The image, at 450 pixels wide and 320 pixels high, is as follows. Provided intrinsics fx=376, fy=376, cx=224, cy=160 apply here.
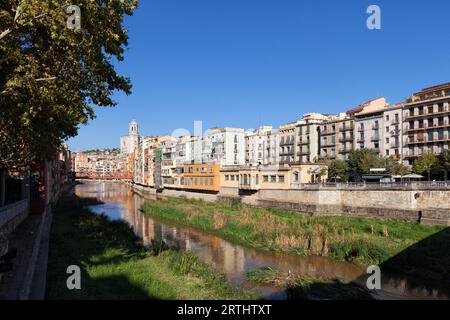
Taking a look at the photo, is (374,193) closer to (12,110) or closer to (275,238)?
(275,238)

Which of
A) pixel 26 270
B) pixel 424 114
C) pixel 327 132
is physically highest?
pixel 424 114

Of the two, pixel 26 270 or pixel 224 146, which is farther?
pixel 224 146

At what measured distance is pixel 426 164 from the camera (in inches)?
2306

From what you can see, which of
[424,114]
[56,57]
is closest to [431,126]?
[424,114]

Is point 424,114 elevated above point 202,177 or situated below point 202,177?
above

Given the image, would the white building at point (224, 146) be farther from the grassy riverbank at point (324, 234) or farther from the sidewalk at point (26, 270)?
the sidewalk at point (26, 270)

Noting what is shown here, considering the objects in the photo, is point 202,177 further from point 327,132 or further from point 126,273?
point 126,273

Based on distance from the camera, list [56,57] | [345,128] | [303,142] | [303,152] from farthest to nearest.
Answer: [303,142], [303,152], [345,128], [56,57]

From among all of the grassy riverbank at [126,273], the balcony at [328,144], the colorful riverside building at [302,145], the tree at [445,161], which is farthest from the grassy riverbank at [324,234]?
the balcony at [328,144]

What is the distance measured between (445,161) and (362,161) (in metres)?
11.7

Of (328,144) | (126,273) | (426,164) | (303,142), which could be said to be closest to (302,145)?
(303,142)

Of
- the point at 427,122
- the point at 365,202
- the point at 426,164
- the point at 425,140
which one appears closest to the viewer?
the point at 365,202

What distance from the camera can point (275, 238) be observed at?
108ft
